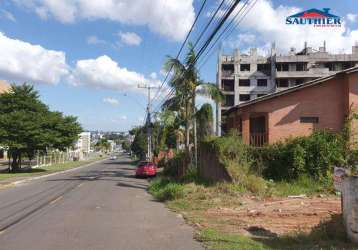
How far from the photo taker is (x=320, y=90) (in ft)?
89.7

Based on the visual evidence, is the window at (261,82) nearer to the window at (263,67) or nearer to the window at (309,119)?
the window at (263,67)

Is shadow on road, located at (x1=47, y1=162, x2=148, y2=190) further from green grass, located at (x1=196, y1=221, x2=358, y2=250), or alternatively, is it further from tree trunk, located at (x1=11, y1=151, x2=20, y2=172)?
green grass, located at (x1=196, y1=221, x2=358, y2=250)

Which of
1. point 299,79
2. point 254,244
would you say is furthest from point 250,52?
point 254,244

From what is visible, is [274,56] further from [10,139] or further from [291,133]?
[291,133]

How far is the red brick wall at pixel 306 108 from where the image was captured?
89.4 ft

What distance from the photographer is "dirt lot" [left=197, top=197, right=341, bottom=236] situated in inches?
472

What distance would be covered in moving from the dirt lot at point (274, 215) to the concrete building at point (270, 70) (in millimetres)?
65023

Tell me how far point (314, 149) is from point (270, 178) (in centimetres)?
244

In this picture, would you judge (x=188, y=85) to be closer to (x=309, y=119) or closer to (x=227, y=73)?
(x=309, y=119)

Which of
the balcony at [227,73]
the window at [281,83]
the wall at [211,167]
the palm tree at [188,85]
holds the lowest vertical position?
the wall at [211,167]

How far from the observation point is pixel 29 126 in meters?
49.4

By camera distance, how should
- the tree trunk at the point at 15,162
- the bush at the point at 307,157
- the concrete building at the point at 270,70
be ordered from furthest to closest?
the concrete building at the point at 270,70, the tree trunk at the point at 15,162, the bush at the point at 307,157

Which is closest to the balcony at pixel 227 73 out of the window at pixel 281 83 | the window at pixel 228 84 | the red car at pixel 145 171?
the window at pixel 228 84

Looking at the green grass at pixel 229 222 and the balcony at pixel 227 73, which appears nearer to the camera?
the green grass at pixel 229 222
